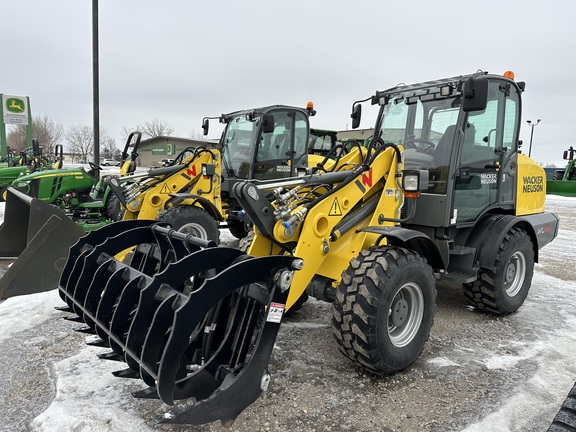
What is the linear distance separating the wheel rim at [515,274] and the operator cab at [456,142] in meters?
0.60

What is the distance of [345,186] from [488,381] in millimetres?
1876

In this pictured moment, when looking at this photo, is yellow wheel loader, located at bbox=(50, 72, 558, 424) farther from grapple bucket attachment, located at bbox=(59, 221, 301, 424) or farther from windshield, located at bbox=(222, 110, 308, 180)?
windshield, located at bbox=(222, 110, 308, 180)

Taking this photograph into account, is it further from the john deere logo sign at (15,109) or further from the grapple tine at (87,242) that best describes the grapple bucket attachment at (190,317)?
the john deere logo sign at (15,109)

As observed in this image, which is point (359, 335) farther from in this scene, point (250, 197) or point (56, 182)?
point (56, 182)

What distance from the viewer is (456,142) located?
4062mm

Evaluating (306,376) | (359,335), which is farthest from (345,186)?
(306,376)

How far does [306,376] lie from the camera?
326cm

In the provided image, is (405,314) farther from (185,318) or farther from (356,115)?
(356,115)

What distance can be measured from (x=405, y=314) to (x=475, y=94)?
188 cm

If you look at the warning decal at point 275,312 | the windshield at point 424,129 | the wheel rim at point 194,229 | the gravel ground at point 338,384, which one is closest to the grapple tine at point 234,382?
the warning decal at point 275,312

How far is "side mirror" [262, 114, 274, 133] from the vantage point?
23.9 feet

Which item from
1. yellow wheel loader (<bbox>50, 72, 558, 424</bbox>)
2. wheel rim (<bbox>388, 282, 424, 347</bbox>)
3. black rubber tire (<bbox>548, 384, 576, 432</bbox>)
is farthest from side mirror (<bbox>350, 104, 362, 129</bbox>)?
black rubber tire (<bbox>548, 384, 576, 432</bbox>)

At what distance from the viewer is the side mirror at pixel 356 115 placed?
515 cm

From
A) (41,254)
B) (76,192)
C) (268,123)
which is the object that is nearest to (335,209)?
(41,254)
